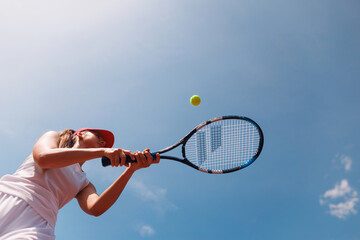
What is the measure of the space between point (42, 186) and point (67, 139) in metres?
0.91

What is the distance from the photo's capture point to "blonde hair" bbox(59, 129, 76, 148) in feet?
9.89

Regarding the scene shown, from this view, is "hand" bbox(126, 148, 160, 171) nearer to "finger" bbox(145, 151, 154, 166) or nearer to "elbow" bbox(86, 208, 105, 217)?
"finger" bbox(145, 151, 154, 166)

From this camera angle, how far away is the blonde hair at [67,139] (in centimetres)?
302

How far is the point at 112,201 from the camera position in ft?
9.19

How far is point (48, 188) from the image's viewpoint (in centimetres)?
233

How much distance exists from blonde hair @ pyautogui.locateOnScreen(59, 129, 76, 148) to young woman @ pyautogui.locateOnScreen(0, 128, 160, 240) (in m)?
0.01

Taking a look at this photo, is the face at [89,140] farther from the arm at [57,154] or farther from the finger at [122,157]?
the finger at [122,157]

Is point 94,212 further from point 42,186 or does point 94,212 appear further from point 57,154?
point 57,154

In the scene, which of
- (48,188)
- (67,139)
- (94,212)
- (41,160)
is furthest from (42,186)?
(67,139)

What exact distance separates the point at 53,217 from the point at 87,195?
0.54 metres

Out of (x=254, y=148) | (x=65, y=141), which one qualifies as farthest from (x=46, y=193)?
(x=254, y=148)

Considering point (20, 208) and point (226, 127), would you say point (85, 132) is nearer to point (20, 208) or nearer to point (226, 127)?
point (20, 208)

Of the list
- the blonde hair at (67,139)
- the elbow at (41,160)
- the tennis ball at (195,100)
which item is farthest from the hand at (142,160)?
the tennis ball at (195,100)

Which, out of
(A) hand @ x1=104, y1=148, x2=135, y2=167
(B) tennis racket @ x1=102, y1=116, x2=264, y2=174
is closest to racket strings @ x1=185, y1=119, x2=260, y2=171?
(B) tennis racket @ x1=102, y1=116, x2=264, y2=174
